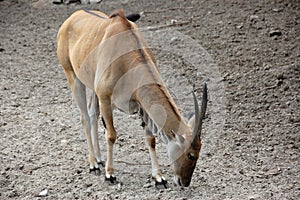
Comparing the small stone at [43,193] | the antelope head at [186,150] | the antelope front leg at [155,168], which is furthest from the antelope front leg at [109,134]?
A: the antelope head at [186,150]

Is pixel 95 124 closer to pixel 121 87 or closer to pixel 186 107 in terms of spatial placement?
pixel 121 87

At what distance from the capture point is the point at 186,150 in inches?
185

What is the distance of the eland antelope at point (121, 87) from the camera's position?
4.74m

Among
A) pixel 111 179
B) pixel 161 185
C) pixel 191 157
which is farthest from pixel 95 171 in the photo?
pixel 191 157

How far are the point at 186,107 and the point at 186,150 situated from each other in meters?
2.40

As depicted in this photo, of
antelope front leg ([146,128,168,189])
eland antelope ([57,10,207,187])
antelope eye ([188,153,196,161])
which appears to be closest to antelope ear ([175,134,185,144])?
eland antelope ([57,10,207,187])

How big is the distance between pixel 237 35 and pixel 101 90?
166 inches

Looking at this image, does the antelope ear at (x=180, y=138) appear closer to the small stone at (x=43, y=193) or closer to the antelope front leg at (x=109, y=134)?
the antelope front leg at (x=109, y=134)

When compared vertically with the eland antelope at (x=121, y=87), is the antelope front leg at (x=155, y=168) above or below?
below

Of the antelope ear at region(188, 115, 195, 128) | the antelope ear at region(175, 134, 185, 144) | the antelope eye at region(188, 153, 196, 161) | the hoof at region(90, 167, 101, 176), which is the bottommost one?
the hoof at region(90, 167, 101, 176)

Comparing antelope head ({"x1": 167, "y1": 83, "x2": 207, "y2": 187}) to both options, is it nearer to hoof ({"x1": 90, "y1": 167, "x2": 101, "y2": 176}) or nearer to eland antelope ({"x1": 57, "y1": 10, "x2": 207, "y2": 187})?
eland antelope ({"x1": 57, "y1": 10, "x2": 207, "y2": 187})

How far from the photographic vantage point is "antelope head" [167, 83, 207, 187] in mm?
4570

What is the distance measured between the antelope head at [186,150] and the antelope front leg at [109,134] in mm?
705

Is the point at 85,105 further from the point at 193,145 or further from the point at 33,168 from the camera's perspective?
the point at 193,145
